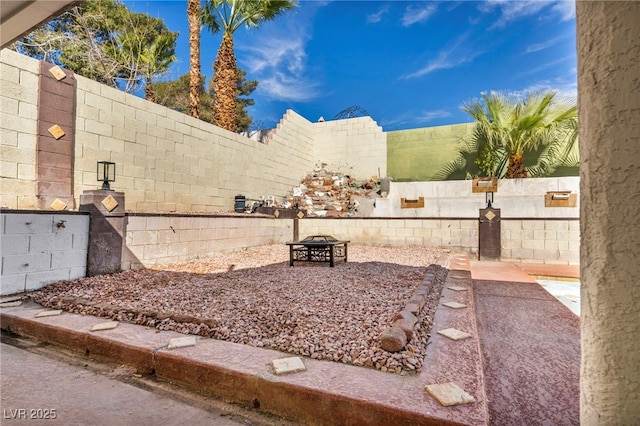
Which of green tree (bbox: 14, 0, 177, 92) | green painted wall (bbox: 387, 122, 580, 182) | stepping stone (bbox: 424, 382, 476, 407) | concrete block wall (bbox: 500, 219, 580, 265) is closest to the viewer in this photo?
stepping stone (bbox: 424, 382, 476, 407)

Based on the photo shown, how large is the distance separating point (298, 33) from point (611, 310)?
11.9 m

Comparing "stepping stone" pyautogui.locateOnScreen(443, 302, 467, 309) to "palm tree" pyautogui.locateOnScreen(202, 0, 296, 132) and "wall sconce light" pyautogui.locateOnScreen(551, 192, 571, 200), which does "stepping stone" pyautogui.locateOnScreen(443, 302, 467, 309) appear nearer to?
"wall sconce light" pyautogui.locateOnScreen(551, 192, 571, 200)

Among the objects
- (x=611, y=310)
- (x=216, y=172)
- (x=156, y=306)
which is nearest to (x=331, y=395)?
(x=611, y=310)

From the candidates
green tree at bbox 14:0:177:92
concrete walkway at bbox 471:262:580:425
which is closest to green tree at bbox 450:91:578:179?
concrete walkway at bbox 471:262:580:425

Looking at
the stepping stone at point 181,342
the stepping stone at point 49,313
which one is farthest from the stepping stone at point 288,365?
the stepping stone at point 49,313

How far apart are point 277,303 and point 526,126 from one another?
8.29 m

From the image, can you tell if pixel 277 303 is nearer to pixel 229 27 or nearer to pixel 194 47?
pixel 194 47

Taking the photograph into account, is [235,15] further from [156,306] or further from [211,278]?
[156,306]

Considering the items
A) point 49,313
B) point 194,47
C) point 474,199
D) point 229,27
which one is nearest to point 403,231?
point 474,199

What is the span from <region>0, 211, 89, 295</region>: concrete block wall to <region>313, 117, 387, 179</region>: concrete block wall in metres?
9.28

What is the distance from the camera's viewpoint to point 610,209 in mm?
716

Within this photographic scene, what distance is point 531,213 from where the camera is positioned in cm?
718

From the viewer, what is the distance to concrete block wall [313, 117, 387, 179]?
37.2ft

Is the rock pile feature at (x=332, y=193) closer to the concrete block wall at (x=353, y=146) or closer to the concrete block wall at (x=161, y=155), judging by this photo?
the concrete block wall at (x=353, y=146)
